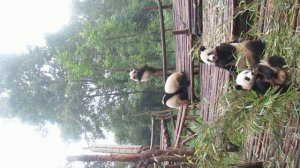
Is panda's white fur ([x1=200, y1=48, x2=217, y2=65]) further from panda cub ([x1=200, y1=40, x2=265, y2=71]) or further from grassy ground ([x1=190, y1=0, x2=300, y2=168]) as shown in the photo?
grassy ground ([x1=190, y1=0, x2=300, y2=168])

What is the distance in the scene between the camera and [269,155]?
461 cm

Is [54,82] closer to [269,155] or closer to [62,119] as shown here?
[62,119]

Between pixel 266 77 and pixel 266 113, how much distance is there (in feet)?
1.45

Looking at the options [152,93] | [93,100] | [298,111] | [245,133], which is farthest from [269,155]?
[93,100]

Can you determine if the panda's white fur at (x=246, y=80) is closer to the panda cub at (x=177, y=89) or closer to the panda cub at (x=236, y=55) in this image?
the panda cub at (x=236, y=55)

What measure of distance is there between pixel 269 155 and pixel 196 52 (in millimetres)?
2549

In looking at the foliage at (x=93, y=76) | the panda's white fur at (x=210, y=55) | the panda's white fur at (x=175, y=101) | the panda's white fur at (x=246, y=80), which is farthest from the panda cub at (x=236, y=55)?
the foliage at (x=93, y=76)

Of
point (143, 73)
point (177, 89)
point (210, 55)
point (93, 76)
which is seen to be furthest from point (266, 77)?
point (93, 76)

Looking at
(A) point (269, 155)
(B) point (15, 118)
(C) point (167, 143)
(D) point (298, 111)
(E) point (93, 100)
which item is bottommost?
(B) point (15, 118)

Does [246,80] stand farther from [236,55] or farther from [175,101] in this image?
[175,101]

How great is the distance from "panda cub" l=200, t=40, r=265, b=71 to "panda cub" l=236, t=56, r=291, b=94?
1.73 feet

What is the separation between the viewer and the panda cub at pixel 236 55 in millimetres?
5188

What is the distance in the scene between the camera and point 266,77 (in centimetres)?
440

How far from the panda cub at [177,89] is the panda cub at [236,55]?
177 centimetres
